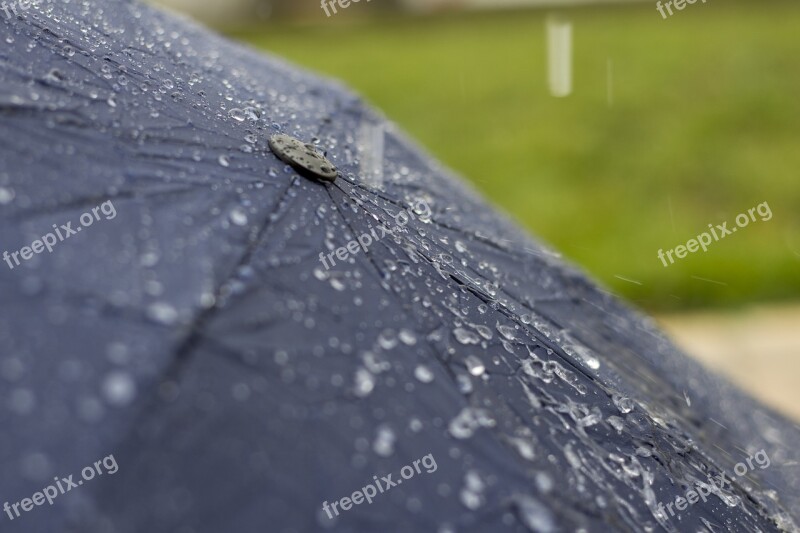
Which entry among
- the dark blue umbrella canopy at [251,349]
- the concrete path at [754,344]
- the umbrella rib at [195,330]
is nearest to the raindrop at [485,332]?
the dark blue umbrella canopy at [251,349]

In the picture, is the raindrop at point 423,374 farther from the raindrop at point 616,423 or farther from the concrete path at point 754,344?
the concrete path at point 754,344

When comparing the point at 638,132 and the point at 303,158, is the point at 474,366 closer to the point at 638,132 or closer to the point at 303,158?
the point at 303,158

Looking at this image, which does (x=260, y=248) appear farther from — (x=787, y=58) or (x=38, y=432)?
(x=787, y=58)

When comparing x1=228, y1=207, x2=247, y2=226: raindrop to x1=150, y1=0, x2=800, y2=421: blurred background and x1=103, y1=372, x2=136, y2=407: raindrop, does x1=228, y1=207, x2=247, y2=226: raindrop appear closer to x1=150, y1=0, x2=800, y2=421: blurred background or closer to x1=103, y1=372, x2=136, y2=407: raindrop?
x1=103, y1=372, x2=136, y2=407: raindrop

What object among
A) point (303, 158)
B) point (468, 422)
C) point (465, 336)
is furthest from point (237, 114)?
point (468, 422)

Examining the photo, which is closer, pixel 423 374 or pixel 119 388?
pixel 119 388

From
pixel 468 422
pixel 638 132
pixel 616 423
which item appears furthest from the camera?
pixel 638 132

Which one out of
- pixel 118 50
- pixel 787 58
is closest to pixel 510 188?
pixel 787 58
